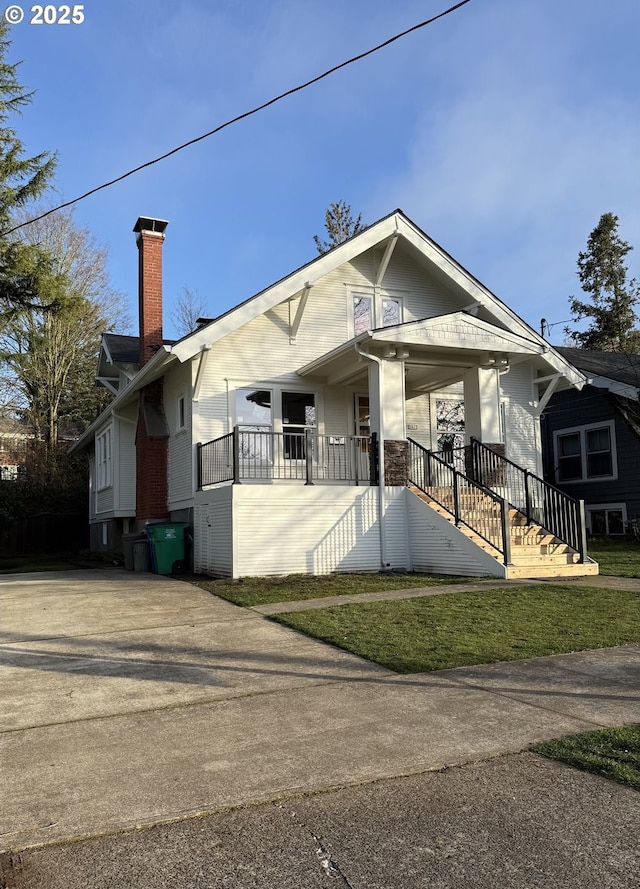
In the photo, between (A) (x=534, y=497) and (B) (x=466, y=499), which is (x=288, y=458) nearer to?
(B) (x=466, y=499)

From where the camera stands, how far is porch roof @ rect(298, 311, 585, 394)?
1394 centimetres

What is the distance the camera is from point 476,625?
8.05 m

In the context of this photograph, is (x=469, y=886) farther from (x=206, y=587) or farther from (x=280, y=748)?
(x=206, y=587)

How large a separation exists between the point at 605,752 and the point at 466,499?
10.2 meters

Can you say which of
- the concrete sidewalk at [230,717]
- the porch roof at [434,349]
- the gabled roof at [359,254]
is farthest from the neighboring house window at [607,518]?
the concrete sidewalk at [230,717]

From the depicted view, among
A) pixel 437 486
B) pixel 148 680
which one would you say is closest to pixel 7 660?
pixel 148 680

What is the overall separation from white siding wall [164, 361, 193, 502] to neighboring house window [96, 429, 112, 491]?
4.26 m

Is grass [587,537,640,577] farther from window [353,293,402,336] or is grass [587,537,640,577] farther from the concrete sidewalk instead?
window [353,293,402,336]

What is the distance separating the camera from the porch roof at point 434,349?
1394cm

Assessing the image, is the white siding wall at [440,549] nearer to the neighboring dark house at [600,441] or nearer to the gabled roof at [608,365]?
the neighboring dark house at [600,441]

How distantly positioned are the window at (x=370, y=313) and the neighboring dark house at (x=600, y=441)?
6.37m

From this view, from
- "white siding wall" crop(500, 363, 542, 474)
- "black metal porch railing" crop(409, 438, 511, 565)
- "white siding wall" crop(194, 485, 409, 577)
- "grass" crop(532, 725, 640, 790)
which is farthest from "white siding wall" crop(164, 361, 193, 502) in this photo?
"grass" crop(532, 725, 640, 790)

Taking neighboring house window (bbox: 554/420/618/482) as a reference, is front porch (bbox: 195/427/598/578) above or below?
below

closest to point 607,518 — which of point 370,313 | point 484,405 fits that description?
point 484,405
